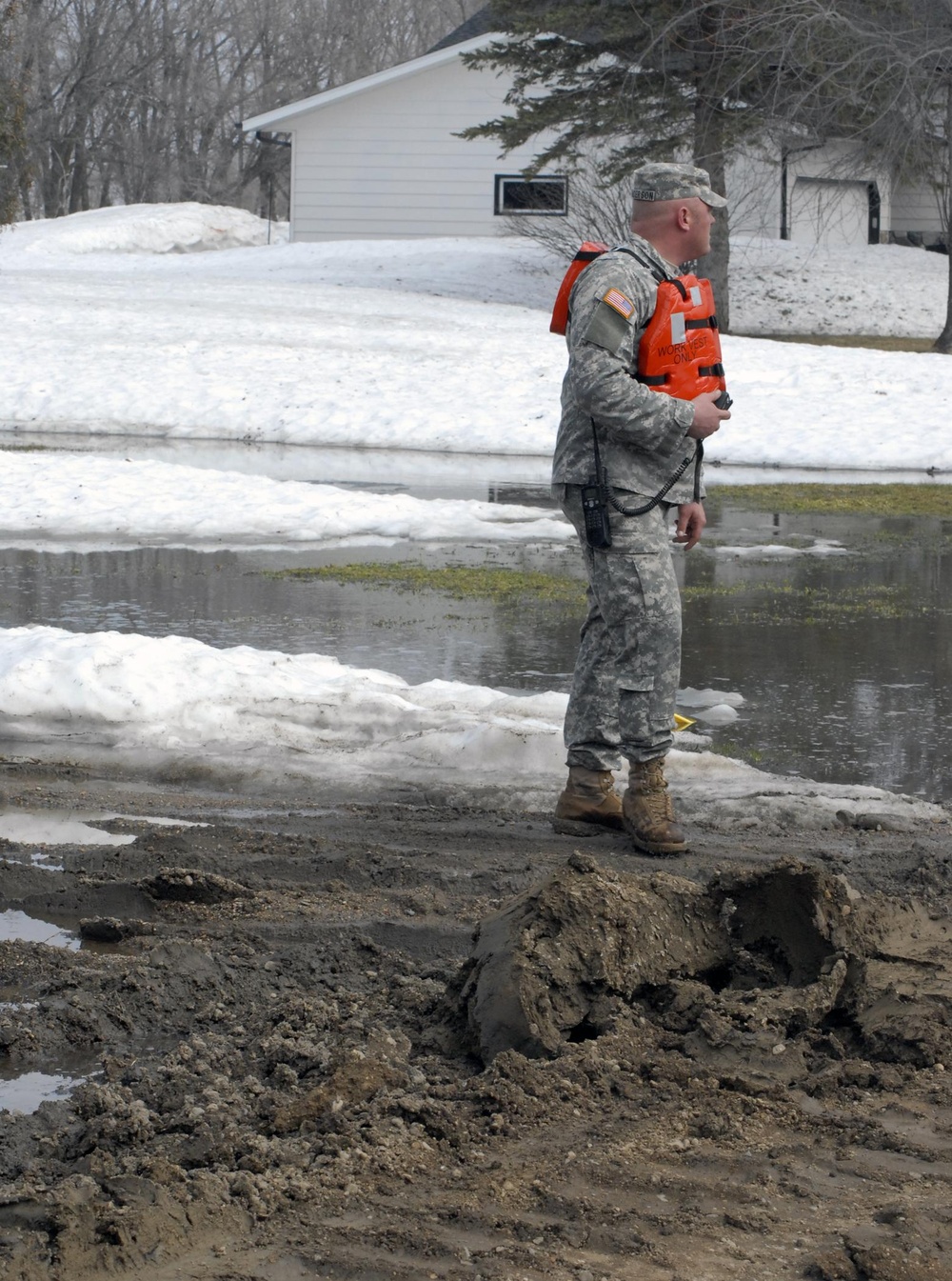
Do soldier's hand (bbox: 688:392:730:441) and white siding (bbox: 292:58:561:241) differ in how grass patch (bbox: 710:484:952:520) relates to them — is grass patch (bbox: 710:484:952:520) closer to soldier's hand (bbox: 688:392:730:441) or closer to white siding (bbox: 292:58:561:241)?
soldier's hand (bbox: 688:392:730:441)

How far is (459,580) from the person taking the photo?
1052 cm

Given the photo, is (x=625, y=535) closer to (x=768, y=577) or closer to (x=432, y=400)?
(x=768, y=577)

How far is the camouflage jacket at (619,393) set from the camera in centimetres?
493

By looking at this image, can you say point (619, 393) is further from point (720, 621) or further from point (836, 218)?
point (836, 218)

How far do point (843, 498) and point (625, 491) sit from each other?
10.6 meters

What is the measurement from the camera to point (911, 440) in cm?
1884

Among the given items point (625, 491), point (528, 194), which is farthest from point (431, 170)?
point (625, 491)

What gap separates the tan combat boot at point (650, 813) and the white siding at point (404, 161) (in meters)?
32.1

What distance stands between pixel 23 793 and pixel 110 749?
2.21 feet

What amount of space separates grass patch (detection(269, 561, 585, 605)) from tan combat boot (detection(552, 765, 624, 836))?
4.45 metres

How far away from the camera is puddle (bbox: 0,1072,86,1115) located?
3.31m

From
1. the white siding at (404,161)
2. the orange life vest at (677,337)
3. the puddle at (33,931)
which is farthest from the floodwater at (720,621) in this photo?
the white siding at (404,161)

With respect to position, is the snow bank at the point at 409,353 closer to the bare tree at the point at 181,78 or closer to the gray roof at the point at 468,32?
the gray roof at the point at 468,32

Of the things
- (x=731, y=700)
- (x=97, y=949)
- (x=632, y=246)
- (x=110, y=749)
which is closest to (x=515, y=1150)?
(x=97, y=949)
